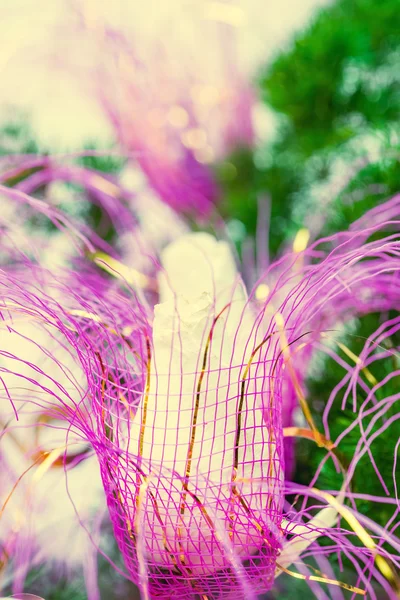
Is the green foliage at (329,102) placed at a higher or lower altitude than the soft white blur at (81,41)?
lower

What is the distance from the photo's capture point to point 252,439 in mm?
157

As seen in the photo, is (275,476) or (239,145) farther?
(239,145)

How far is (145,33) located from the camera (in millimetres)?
368

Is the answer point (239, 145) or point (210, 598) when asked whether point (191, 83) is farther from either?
point (210, 598)

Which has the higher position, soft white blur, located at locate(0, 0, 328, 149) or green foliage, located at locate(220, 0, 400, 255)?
soft white blur, located at locate(0, 0, 328, 149)

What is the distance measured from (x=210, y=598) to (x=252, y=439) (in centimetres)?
5

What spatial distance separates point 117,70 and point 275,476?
0.83 ft

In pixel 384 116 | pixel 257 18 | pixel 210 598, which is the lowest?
pixel 210 598

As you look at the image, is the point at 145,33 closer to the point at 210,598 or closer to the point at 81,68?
the point at 81,68

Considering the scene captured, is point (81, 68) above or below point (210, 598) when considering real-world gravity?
above

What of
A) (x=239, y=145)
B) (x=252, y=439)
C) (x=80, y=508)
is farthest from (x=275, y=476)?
(x=239, y=145)

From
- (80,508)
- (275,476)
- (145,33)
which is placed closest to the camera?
(275,476)

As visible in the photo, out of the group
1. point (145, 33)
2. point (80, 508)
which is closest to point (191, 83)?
point (145, 33)

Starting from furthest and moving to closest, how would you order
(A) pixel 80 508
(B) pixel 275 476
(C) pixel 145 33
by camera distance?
(C) pixel 145 33 < (A) pixel 80 508 < (B) pixel 275 476
